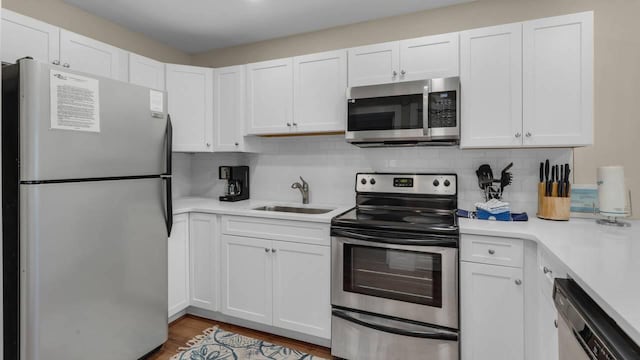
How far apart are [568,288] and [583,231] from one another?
0.85 meters

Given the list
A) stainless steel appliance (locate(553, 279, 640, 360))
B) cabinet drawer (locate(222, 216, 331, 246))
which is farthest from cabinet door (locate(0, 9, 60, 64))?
stainless steel appliance (locate(553, 279, 640, 360))

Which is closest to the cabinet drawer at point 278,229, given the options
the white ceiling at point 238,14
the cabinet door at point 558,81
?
the cabinet door at point 558,81

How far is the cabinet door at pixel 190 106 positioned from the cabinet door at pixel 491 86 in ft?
6.95

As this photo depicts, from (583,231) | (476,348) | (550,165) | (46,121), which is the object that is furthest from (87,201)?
(550,165)

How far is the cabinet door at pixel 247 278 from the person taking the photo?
2424mm

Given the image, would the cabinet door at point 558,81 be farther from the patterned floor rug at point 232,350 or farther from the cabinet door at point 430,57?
the patterned floor rug at point 232,350

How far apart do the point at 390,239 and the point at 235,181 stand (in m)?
1.70

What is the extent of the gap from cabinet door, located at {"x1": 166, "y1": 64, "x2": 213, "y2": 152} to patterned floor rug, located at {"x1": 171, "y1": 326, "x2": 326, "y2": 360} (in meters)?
1.58

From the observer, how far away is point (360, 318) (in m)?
2.07

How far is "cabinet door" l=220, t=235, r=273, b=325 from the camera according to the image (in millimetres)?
2424

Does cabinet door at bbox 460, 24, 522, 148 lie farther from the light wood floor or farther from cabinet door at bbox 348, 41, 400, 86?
the light wood floor

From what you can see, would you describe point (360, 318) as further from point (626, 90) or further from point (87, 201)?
point (626, 90)

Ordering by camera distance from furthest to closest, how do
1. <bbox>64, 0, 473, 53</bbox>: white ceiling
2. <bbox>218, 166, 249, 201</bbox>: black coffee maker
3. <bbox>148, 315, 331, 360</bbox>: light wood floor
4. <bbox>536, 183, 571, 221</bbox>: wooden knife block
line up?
<bbox>218, 166, 249, 201</bbox>: black coffee maker, <bbox>64, 0, 473, 53</bbox>: white ceiling, <bbox>148, 315, 331, 360</bbox>: light wood floor, <bbox>536, 183, 571, 221</bbox>: wooden knife block

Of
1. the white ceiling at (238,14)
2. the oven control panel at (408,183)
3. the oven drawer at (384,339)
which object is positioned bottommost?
the oven drawer at (384,339)
